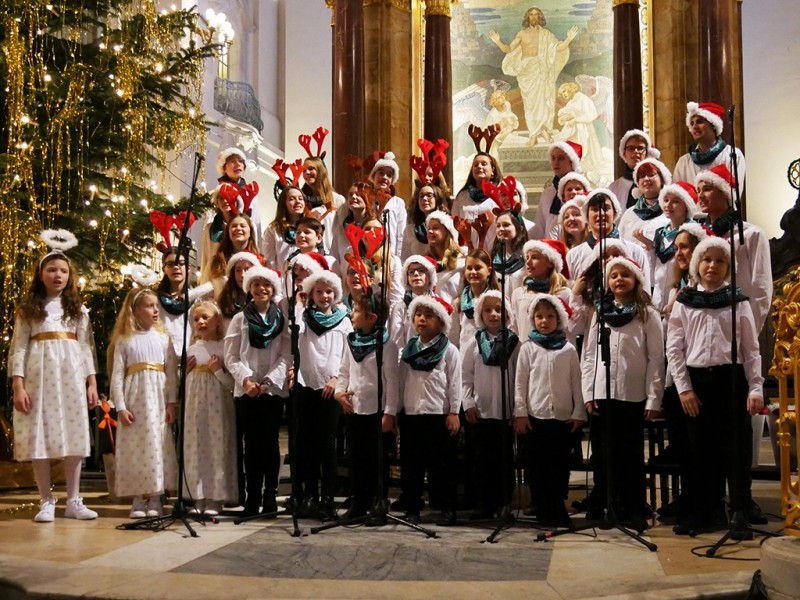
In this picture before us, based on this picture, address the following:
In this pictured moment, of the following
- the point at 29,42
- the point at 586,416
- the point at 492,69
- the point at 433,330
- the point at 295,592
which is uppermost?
the point at 492,69

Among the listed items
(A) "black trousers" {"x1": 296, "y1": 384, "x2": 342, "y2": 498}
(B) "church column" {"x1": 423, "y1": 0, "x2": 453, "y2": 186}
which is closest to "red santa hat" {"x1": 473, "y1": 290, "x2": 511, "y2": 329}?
(A) "black trousers" {"x1": 296, "y1": 384, "x2": 342, "y2": 498}

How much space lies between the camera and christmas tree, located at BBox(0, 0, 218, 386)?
779cm

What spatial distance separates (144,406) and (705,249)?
11.0 feet

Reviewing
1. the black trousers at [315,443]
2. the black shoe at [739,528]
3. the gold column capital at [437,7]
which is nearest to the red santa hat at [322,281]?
the black trousers at [315,443]

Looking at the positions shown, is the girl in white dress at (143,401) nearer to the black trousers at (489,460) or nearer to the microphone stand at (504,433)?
the black trousers at (489,460)

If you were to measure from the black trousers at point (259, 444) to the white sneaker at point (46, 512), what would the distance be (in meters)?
1.13

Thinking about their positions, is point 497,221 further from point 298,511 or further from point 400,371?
point 298,511

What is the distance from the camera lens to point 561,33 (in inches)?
563

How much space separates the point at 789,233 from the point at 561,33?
4.27 m

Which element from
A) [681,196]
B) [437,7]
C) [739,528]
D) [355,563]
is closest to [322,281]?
[355,563]

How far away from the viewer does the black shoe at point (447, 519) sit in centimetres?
579

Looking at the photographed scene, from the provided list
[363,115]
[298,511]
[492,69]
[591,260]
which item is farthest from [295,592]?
[492,69]

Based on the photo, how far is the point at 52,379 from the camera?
20.1 feet

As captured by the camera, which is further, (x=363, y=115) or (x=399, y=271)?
(x=363, y=115)
